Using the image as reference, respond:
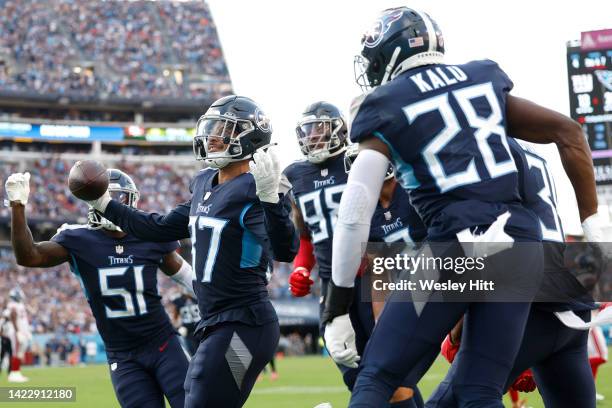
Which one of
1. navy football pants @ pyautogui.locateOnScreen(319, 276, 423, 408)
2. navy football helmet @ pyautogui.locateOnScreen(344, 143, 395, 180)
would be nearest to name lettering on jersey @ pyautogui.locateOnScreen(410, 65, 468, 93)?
navy football helmet @ pyautogui.locateOnScreen(344, 143, 395, 180)

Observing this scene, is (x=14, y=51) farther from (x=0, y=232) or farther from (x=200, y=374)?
(x=200, y=374)

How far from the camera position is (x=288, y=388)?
13.4 m

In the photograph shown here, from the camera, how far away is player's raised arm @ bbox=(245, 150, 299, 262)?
4.21 metres

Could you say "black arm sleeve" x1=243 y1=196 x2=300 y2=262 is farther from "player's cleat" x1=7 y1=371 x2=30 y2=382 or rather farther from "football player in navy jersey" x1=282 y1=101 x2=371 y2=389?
"player's cleat" x1=7 y1=371 x2=30 y2=382

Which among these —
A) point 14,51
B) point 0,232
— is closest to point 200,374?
point 0,232

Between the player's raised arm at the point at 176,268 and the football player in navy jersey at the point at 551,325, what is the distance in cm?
249

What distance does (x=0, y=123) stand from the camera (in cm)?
3962

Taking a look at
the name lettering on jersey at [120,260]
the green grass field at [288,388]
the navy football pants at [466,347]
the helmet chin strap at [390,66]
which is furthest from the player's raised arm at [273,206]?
the green grass field at [288,388]

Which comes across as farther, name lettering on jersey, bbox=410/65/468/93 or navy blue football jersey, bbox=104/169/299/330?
navy blue football jersey, bbox=104/169/299/330

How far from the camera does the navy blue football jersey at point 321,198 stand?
19.5ft

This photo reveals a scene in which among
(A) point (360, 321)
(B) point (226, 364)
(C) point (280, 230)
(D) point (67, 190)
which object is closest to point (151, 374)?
(B) point (226, 364)

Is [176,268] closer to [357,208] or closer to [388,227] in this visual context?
[388,227]

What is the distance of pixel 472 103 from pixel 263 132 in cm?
191

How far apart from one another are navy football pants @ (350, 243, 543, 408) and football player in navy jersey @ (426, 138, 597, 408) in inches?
14.9
